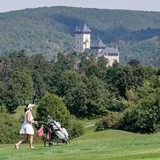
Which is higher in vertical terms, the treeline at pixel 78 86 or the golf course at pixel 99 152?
the golf course at pixel 99 152

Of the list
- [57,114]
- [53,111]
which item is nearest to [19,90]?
[53,111]

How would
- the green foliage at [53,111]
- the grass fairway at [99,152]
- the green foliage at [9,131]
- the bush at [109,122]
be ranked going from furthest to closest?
the green foliage at [53,111]
the bush at [109,122]
the green foliage at [9,131]
the grass fairway at [99,152]

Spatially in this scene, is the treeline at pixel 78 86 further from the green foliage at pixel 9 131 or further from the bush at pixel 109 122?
the green foliage at pixel 9 131

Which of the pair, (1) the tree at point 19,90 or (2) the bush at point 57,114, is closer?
(2) the bush at point 57,114

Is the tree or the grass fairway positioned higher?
the grass fairway

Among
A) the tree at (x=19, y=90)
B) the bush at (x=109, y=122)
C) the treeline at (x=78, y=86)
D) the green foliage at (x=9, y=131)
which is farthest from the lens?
the tree at (x=19, y=90)

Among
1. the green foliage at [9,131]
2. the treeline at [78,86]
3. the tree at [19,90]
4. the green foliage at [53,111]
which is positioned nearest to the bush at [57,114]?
the green foliage at [53,111]

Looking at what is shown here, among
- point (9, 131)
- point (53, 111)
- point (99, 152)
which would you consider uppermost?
point (99, 152)

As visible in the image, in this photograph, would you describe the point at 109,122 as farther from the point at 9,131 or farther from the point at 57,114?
the point at 9,131

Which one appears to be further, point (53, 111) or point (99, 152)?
point (53, 111)

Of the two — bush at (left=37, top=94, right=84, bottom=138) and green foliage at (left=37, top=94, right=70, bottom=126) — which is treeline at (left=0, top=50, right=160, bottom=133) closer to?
bush at (left=37, top=94, right=84, bottom=138)

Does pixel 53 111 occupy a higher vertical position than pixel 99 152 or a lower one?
lower

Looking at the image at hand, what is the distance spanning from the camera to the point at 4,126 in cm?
6172

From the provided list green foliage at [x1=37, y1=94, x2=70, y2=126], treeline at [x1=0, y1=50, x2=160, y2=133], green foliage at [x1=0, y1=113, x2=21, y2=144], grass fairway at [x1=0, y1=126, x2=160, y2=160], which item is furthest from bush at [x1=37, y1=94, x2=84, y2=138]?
grass fairway at [x1=0, y1=126, x2=160, y2=160]
